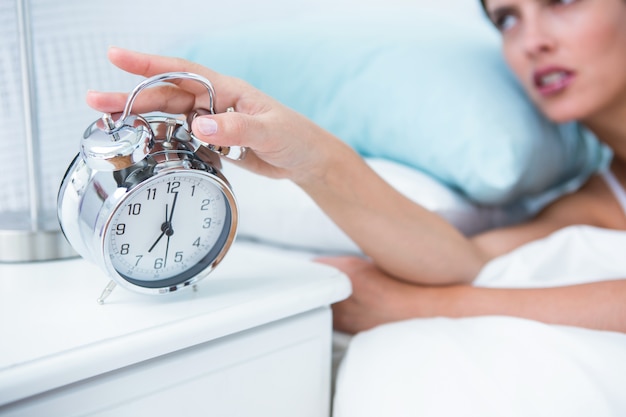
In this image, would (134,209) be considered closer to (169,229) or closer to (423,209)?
(169,229)

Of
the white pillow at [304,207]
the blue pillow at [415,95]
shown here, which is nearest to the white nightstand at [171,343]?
the white pillow at [304,207]

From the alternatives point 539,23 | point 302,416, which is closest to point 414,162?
point 539,23

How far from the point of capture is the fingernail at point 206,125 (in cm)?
52

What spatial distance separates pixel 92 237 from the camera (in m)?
0.53

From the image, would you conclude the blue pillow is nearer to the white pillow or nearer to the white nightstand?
the white pillow

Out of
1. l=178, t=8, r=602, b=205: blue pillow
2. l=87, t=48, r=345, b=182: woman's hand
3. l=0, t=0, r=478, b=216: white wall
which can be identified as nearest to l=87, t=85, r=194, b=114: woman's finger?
l=87, t=48, r=345, b=182: woman's hand

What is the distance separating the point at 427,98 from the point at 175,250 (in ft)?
2.25

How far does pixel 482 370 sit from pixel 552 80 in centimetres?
75

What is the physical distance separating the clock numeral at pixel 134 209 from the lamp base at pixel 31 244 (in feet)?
0.72

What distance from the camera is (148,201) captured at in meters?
0.56

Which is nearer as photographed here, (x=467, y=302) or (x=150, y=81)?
(x=150, y=81)

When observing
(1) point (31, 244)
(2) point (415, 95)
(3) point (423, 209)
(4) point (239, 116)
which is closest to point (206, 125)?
(4) point (239, 116)

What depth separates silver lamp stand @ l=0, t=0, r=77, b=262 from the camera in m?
0.71

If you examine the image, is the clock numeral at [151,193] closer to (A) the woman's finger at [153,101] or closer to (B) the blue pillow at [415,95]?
(A) the woman's finger at [153,101]
